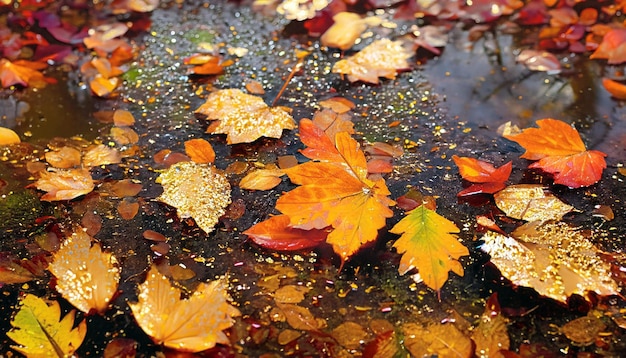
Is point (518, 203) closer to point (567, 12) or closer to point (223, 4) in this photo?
point (567, 12)

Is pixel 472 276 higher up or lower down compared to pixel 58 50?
lower down

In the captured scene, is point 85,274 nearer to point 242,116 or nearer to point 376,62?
point 242,116

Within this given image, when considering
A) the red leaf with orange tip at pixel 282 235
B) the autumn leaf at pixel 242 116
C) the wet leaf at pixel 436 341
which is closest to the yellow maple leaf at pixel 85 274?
the red leaf with orange tip at pixel 282 235

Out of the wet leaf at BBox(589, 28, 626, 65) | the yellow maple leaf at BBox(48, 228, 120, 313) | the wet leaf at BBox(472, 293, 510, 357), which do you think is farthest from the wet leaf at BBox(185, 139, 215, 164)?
the wet leaf at BBox(589, 28, 626, 65)

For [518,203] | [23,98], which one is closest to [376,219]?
[518,203]

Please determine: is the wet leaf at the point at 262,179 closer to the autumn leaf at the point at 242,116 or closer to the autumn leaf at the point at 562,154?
the autumn leaf at the point at 242,116

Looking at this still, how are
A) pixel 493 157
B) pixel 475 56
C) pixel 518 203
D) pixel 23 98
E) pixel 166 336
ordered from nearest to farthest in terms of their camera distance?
1. pixel 166 336
2. pixel 518 203
3. pixel 493 157
4. pixel 23 98
5. pixel 475 56
